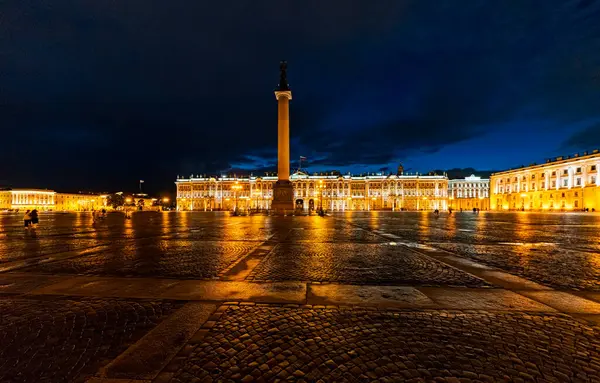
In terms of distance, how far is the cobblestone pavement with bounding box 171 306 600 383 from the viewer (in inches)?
107

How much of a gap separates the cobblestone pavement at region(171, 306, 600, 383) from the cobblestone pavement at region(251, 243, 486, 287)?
6.18 feet

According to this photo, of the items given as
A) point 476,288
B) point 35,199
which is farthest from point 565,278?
point 35,199

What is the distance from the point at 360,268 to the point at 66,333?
5483 millimetres

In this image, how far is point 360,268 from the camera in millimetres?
7246

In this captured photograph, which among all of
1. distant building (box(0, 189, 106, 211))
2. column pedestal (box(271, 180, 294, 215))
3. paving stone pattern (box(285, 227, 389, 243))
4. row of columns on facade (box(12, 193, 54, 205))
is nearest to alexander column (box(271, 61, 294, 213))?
column pedestal (box(271, 180, 294, 215))

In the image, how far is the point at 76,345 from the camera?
3.29 m

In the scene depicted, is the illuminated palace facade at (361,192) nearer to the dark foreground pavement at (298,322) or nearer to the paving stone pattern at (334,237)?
the paving stone pattern at (334,237)

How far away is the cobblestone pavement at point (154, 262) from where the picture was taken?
6797 millimetres

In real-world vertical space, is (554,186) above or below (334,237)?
above

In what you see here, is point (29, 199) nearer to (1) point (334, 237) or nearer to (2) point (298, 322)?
(1) point (334, 237)

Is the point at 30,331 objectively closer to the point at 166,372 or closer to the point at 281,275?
the point at 166,372

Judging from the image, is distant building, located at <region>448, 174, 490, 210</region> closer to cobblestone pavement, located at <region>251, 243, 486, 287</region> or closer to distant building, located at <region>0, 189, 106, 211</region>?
cobblestone pavement, located at <region>251, 243, 486, 287</region>

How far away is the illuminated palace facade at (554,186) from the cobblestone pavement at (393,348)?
86.9 metres

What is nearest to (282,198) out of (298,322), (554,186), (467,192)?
(298,322)
